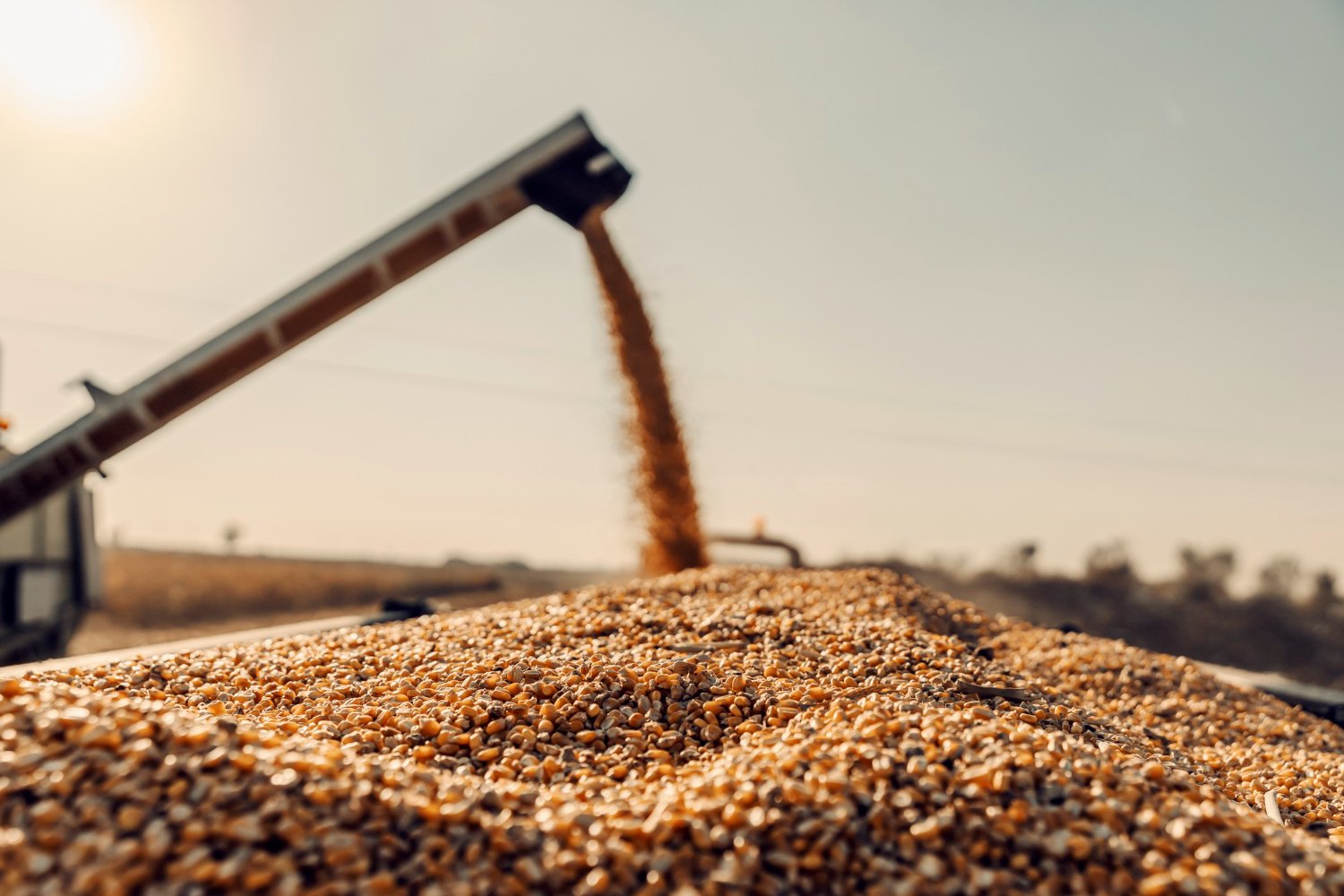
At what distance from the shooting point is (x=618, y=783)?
2.45 m

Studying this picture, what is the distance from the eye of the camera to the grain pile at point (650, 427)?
6164 millimetres

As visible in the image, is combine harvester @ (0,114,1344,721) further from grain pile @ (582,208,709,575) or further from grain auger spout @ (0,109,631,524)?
grain pile @ (582,208,709,575)

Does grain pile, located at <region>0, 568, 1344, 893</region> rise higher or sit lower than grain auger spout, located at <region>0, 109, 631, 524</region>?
lower

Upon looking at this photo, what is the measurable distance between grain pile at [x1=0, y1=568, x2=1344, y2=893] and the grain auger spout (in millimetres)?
2335

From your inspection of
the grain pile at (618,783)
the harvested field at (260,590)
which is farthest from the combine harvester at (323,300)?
the harvested field at (260,590)

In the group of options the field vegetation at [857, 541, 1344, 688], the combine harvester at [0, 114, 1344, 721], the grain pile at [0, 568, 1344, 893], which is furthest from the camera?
the field vegetation at [857, 541, 1344, 688]

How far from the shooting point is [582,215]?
19.0 feet

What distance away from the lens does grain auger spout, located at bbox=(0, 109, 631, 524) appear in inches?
204

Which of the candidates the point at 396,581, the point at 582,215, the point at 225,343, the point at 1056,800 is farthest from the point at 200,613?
the point at 1056,800

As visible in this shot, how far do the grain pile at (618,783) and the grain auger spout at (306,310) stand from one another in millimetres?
2335

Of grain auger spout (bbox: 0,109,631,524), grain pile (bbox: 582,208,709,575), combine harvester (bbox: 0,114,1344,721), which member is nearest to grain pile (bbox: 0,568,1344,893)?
combine harvester (bbox: 0,114,1344,721)

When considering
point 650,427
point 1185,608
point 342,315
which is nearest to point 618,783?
point 342,315

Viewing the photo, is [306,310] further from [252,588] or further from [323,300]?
[252,588]

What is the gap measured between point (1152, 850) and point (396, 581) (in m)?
14.3
